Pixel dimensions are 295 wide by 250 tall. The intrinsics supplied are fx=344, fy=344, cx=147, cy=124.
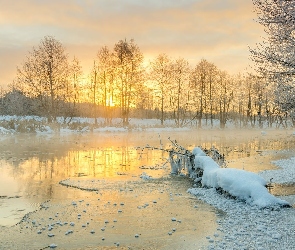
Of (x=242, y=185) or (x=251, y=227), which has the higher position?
(x=242, y=185)

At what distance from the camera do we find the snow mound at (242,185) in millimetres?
10023

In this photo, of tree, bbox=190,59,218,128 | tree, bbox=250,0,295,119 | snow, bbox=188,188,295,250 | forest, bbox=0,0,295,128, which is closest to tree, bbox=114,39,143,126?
forest, bbox=0,0,295,128

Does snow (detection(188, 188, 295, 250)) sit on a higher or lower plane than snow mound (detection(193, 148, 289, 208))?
lower

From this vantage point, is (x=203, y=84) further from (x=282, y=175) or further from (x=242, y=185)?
(x=242, y=185)

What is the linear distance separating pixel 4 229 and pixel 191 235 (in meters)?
4.51

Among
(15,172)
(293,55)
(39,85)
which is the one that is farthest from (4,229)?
(39,85)

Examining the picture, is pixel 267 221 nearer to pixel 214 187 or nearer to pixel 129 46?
pixel 214 187

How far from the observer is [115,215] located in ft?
31.3

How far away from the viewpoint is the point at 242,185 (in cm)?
1084

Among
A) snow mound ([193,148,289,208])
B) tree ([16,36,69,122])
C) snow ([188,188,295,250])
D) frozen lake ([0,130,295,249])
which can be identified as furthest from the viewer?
tree ([16,36,69,122])

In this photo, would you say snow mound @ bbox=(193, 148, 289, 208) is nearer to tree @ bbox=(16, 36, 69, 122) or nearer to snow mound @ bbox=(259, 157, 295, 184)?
snow mound @ bbox=(259, 157, 295, 184)

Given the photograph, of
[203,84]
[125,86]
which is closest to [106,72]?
[125,86]

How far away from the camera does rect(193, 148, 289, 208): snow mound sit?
32.9 ft

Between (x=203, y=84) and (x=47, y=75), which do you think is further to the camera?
(x=203, y=84)
